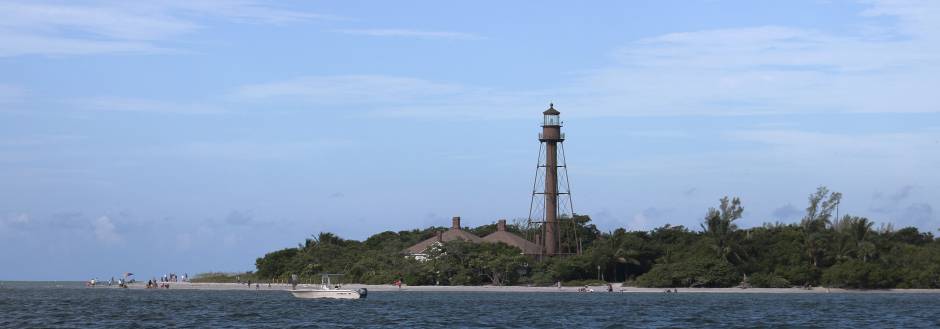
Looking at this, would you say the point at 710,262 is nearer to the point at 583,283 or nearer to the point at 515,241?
the point at 583,283

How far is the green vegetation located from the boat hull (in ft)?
70.1

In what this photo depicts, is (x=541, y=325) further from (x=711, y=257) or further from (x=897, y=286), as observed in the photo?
(x=897, y=286)

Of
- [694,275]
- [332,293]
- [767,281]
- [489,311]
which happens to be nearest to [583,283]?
[694,275]

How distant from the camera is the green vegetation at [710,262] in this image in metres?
109

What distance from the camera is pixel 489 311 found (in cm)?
7475

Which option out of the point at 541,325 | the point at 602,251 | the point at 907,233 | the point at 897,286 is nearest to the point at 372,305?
the point at 541,325

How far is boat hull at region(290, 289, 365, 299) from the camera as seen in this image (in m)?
92.7

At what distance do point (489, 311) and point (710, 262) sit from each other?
38724mm

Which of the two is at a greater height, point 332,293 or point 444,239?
point 444,239

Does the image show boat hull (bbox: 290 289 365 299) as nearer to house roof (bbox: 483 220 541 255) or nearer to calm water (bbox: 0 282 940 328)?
calm water (bbox: 0 282 940 328)

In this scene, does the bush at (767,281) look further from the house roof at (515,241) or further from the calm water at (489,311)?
the house roof at (515,241)

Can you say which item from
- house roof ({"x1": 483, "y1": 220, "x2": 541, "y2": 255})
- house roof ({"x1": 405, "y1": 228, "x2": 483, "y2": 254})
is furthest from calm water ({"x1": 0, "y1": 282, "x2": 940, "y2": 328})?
house roof ({"x1": 405, "y1": 228, "x2": 483, "y2": 254})

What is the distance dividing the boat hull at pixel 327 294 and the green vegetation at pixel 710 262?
2136 cm

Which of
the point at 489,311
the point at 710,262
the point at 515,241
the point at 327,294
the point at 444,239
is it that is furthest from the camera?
the point at 444,239
